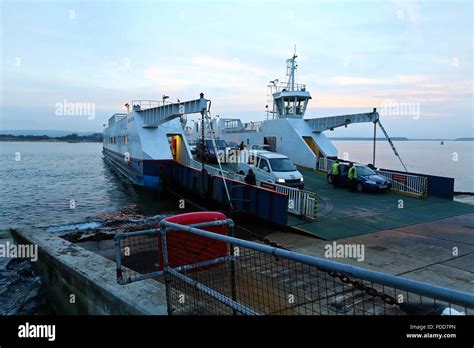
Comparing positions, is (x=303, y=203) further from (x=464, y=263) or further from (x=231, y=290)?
(x=231, y=290)

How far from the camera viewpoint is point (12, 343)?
382cm

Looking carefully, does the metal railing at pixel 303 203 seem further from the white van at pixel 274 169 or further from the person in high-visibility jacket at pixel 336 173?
the person in high-visibility jacket at pixel 336 173

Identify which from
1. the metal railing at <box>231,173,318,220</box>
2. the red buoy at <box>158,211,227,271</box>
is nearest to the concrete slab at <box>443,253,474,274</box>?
the metal railing at <box>231,173,318,220</box>

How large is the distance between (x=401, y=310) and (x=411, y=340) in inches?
96.9

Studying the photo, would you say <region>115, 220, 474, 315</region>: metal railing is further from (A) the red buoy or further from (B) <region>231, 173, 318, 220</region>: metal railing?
(B) <region>231, 173, 318, 220</region>: metal railing

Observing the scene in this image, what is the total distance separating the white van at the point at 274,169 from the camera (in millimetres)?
16117

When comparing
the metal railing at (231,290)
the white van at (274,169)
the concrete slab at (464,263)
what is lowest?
the concrete slab at (464,263)

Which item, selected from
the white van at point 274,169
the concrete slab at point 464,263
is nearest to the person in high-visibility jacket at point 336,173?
the white van at point 274,169

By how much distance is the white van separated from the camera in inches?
635

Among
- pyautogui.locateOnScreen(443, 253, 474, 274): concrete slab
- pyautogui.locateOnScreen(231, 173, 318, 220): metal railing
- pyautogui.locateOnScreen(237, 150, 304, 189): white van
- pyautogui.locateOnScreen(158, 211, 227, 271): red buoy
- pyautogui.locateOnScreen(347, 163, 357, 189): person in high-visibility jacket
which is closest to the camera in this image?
pyautogui.locateOnScreen(158, 211, 227, 271): red buoy

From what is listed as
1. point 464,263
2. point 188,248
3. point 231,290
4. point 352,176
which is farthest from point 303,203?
point 231,290

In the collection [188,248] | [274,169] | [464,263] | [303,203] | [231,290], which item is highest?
[274,169]

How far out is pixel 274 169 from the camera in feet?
55.0

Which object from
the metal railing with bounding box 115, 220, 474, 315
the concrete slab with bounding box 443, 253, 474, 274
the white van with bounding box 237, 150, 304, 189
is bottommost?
the concrete slab with bounding box 443, 253, 474, 274
